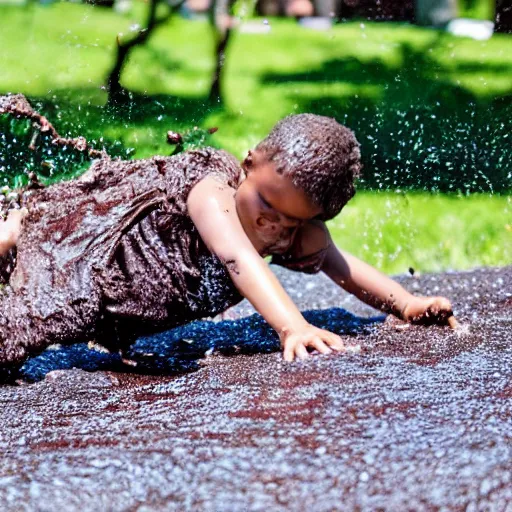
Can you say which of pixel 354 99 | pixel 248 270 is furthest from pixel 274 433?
pixel 354 99

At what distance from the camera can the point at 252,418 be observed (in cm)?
196

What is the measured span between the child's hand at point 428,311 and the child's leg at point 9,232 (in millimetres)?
1474

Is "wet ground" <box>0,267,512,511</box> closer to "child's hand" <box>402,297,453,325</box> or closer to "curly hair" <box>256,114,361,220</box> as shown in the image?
"child's hand" <box>402,297,453,325</box>

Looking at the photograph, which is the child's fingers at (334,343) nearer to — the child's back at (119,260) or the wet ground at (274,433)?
the wet ground at (274,433)

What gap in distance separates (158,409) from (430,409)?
2.20ft

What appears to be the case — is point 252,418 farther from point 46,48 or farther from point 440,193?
point 46,48

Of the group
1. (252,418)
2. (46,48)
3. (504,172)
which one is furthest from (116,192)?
(46,48)

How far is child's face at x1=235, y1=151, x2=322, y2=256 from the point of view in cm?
271

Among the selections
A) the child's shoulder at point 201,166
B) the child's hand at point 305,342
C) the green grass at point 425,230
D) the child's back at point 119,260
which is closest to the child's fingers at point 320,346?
the child's hand at point 305,342

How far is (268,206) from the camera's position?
2791mm

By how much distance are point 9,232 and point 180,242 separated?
65 centimetres

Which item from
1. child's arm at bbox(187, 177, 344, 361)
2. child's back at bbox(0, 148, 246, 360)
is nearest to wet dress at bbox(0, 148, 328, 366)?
child's back at bbox(0, 148, 246, 360)

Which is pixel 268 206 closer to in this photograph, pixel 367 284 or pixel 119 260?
pixel 119 260

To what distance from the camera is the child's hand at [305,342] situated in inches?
98.8
